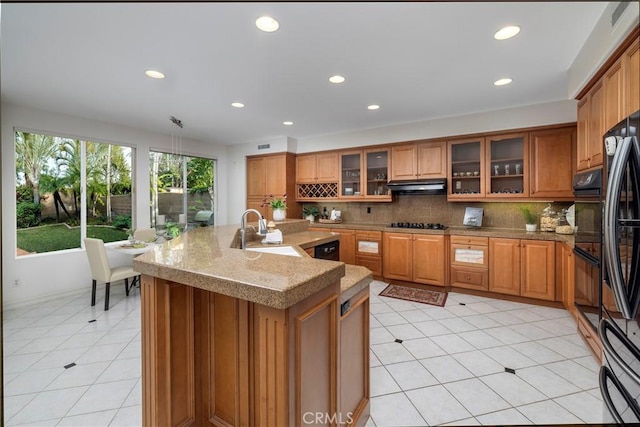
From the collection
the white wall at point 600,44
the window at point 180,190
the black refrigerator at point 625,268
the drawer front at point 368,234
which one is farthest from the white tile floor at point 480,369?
the window at point 180,190

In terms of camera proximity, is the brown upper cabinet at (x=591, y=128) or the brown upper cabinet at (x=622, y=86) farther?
the brown upper cabinet at (x=591, y=128)

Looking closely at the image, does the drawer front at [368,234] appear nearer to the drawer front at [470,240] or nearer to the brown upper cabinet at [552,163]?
the drawer front at [470,240]

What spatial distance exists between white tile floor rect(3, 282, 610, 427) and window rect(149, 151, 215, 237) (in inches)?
83.0

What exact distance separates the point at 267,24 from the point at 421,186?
10.1 feet

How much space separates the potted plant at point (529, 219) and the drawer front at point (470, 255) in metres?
0.62

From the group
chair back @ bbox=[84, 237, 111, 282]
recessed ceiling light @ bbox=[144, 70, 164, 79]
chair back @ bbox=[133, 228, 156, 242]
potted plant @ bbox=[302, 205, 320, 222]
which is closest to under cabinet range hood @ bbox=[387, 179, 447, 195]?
potted plant @ bbox=[302, 205, 320, 222]

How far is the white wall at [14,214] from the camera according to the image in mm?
3424

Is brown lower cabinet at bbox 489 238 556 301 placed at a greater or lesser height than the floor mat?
greater

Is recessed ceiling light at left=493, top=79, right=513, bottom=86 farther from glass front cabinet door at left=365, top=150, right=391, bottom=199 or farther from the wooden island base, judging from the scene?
the wooden island base

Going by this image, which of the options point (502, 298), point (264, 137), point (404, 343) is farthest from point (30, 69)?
point (502, 298)

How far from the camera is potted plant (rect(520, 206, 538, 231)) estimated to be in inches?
146

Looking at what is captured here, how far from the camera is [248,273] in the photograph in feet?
3.65

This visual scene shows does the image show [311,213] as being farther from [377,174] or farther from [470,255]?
[470,255]

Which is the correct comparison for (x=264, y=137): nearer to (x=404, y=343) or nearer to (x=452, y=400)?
(x=404, y=343)
